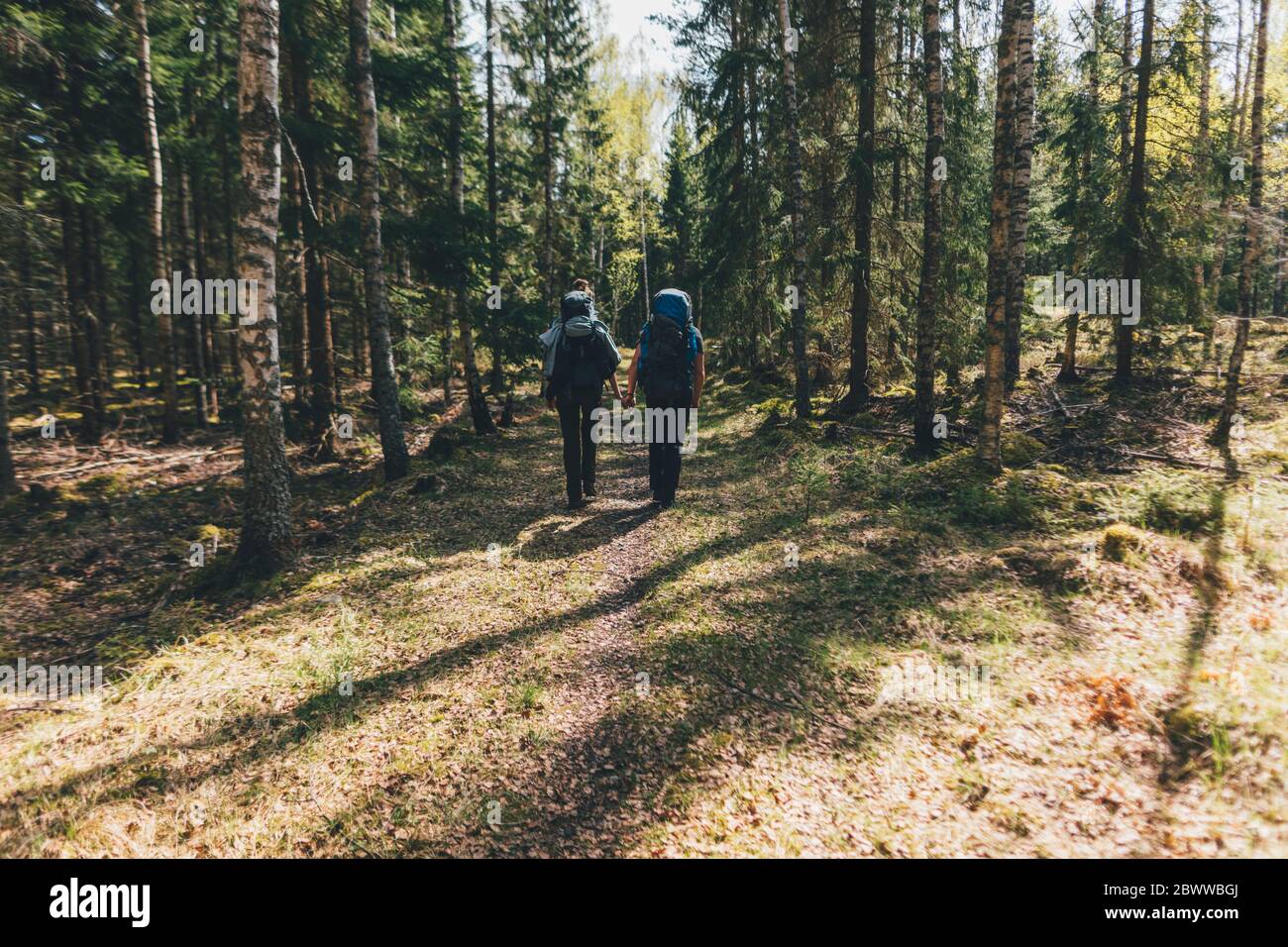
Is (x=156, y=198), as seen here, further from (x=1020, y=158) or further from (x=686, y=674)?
(x=1020, y=158)

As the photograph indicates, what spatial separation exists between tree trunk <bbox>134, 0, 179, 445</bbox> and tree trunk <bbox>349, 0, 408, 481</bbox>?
5173 mm

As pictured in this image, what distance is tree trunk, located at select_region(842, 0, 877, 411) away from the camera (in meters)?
12.9

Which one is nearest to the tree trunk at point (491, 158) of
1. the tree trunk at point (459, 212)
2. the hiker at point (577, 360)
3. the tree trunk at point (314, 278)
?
the tree trunk at point (459, 212)

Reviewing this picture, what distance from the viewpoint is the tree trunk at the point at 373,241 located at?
10.2 meters

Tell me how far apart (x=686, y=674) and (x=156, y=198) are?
53.8 ft

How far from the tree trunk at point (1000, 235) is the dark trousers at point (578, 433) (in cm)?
616

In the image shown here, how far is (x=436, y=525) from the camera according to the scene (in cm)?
909

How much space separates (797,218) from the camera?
1391 cm

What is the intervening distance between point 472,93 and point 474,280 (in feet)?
25.5

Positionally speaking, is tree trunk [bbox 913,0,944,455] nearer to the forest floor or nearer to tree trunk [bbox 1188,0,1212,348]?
the forest floor

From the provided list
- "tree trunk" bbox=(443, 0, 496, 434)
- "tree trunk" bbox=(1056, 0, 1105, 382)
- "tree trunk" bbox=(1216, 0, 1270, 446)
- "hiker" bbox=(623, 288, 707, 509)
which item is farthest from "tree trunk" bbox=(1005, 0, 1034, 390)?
"tree trunk" bbox=(443, 0, 496, 434)
